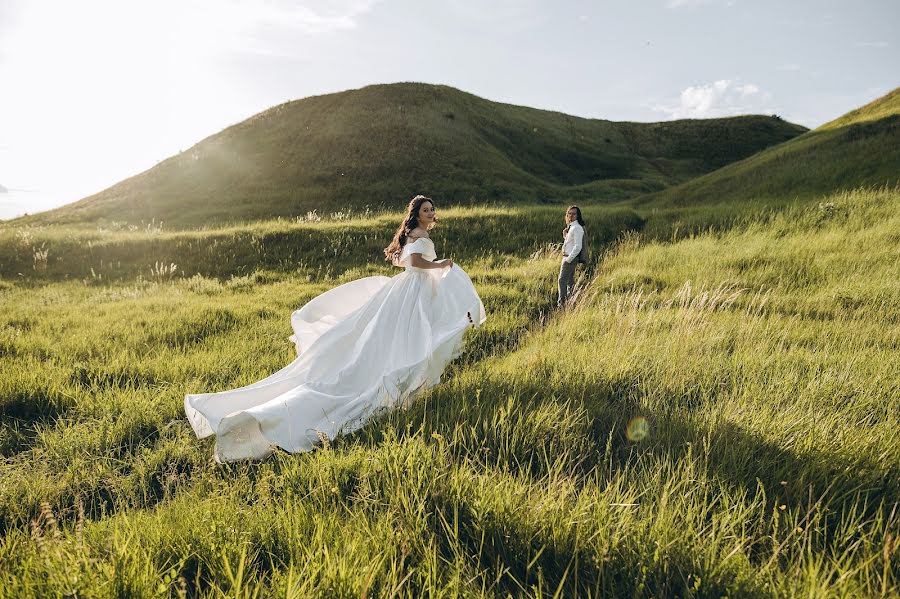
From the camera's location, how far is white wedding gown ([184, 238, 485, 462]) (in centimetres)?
421

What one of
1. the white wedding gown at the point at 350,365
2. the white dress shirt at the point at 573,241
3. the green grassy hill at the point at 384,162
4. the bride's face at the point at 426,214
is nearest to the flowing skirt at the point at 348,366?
the white wedding gown at the point at 350,365

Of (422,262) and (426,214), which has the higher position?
(426,214)

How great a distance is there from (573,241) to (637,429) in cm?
574

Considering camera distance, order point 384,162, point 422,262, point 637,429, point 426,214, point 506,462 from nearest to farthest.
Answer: point 506,462 < point 637,429 < point 422,262 < point 426,214 < point 384,162

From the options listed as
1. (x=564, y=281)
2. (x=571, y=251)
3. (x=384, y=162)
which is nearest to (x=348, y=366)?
(x=564, y=281)

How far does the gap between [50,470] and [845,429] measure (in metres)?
6.47

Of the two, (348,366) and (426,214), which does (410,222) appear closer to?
(426,214)

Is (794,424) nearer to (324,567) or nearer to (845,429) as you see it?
(845,429)

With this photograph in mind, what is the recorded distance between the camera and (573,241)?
895cm

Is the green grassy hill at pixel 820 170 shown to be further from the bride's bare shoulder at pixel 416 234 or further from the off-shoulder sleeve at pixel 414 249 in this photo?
the off-shoulder sleeve at pixel 414 249

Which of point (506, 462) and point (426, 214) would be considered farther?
point (426, 214)

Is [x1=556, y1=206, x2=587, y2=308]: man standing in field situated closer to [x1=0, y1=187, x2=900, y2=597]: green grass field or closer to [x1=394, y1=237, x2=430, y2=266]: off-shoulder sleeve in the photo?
[x1=0, y1=187, x2=900, y2=597]: green grass field

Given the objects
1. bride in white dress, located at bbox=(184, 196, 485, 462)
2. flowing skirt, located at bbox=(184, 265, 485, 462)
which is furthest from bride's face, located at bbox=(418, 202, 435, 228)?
flowing skirt, located at bbox=(184, 265, 485, 462)

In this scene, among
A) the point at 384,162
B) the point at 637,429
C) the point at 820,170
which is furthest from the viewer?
the point at 384,162
